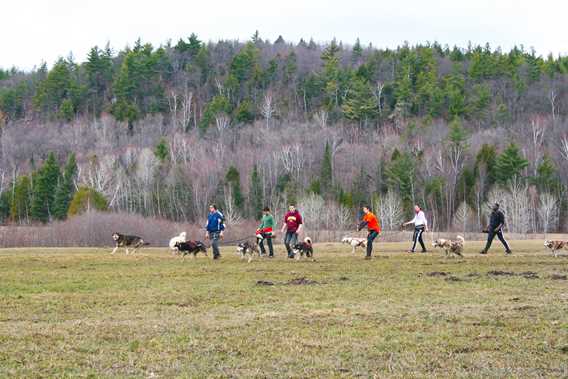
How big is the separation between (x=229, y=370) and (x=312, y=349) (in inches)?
60.6

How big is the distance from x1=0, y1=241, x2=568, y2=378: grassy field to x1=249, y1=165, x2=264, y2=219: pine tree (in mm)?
76595

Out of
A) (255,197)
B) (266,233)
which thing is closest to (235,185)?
(255,197)

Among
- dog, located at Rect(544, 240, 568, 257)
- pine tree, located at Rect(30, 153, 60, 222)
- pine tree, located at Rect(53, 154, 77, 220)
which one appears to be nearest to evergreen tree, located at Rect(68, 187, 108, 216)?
pine tree, located at Rect(53, 154, 77, 220)

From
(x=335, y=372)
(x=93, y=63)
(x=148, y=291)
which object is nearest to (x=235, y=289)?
(x=148, y=291)

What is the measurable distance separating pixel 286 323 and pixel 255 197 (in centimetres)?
8787

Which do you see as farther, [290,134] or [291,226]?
[290,134]

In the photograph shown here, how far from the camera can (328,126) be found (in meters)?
131

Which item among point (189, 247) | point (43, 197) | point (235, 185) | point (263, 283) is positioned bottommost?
point (263, 283)

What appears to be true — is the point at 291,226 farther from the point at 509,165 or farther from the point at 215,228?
the point at 509,165

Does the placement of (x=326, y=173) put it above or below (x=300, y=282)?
above

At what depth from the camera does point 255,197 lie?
101 metres

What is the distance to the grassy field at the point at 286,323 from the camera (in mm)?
9766

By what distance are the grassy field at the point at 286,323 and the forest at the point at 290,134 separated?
171ft

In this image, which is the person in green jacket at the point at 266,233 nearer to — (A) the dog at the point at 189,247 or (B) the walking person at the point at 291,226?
(B) the walking person at the point at 291,226
